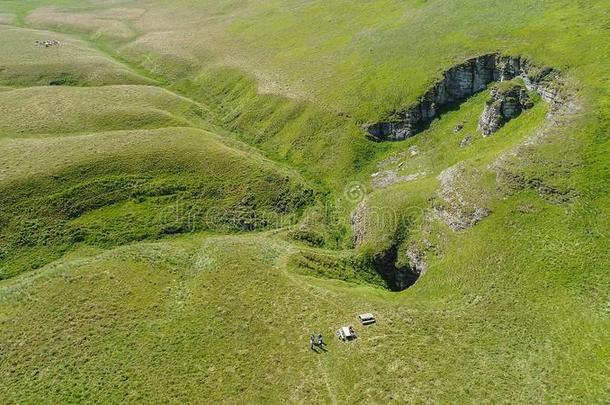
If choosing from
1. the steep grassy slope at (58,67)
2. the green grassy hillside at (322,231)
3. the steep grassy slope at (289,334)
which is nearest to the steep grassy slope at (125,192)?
the green grassy hillside at (322,231)

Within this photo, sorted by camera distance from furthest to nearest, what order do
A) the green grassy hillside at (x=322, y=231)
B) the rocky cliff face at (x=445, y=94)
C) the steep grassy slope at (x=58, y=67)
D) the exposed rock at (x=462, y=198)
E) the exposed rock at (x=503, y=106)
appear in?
the steep grassy slope at (x=58, y=67) < the rocky cliff face at (x=445, y=94) < the exposed rock at (x=503, y=106) < the exposed rock at (x=462, y=198) < the green grassy hillside at (x=322, y=231)

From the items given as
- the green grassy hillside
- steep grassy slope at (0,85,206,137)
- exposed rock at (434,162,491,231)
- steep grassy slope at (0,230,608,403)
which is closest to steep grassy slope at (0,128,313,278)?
the green grassy hillside

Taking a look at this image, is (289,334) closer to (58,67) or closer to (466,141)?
(466,141)

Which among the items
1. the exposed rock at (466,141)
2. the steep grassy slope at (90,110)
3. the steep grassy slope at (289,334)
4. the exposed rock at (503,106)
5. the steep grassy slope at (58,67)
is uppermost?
the steep grassy slope at (58,67)

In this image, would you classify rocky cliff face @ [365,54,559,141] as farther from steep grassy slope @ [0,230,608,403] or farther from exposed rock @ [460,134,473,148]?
steep grassy slope @ [0,230,608,403]

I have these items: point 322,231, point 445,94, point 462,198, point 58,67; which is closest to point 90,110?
point 58,67

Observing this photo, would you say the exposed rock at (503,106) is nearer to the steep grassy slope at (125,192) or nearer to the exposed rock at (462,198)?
the exposed rock at (462,198)
